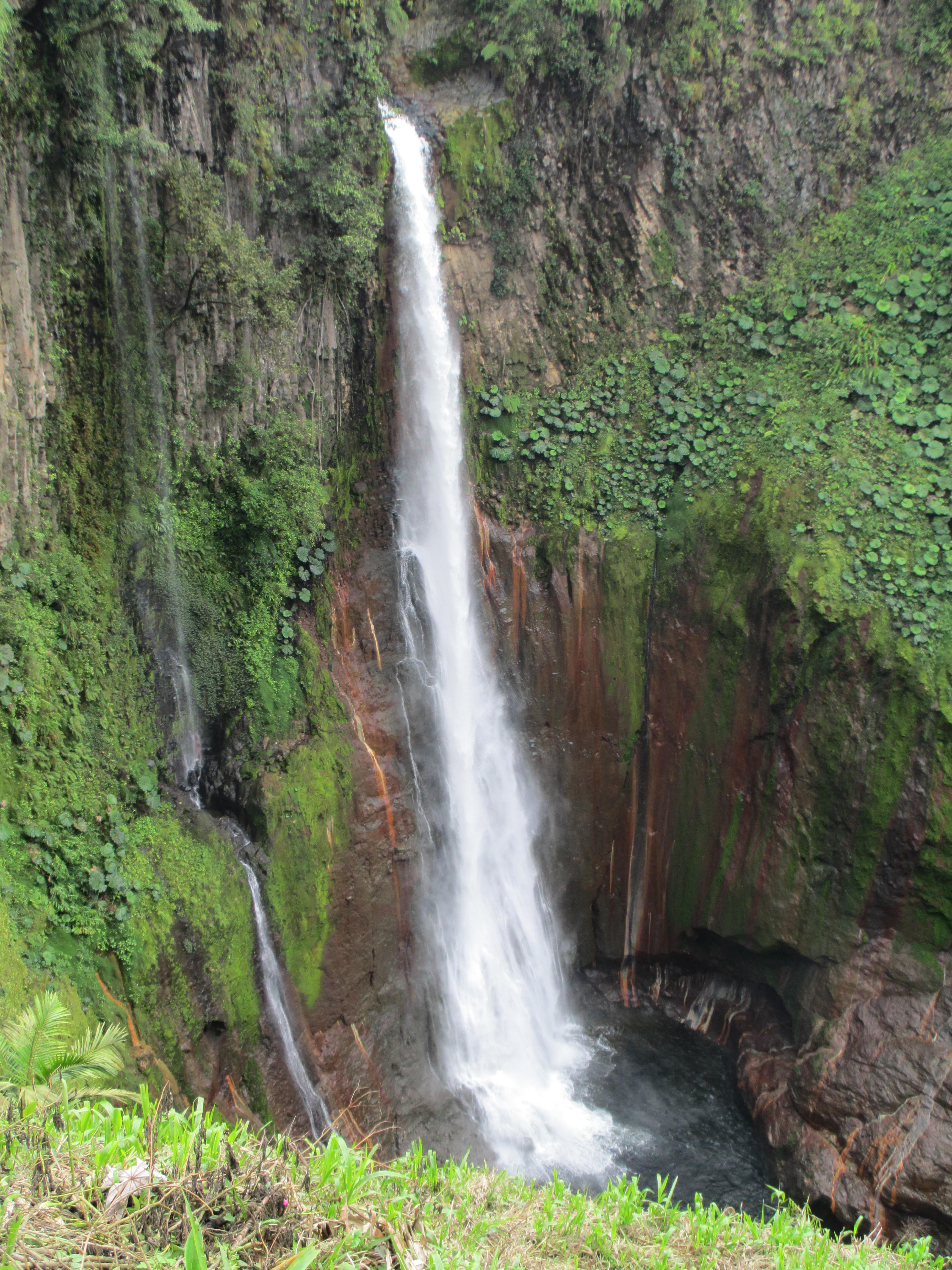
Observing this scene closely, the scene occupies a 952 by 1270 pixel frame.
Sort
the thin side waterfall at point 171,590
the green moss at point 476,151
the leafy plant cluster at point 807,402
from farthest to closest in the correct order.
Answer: the green moss at point 476,151 → the leafy plant cluster at point 807,402 → the thin side waterfall at point 171,590

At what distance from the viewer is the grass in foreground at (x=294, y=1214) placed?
255 centimetres

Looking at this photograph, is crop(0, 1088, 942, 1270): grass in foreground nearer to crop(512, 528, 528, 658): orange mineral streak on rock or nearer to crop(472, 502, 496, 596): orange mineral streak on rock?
crop(512, 528, 528, 658): orange mineral streak on rock

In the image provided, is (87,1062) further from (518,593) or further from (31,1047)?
(518,593)

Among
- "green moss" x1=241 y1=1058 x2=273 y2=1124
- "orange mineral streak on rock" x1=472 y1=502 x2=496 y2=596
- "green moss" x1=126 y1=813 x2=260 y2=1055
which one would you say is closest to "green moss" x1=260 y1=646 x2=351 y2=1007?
"green moss" x1=126 y1=813 x2=260 y2=1055

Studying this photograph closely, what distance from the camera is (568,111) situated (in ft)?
32.2

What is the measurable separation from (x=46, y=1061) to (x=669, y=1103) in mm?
7078

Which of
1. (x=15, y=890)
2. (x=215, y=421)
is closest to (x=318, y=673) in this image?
(x=215, y=421)

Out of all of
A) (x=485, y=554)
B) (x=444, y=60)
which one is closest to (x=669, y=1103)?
(x=485, y=554)

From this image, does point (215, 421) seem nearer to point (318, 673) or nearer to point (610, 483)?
point (318, 673)

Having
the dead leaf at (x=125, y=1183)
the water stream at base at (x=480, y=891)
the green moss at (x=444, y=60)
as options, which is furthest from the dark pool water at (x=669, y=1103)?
the green moss at (x=444, y=60)

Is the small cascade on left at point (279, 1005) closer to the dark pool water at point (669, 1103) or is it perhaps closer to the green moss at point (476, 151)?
the dark pool water at point (669, 1103)

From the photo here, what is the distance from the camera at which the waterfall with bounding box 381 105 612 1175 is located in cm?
873

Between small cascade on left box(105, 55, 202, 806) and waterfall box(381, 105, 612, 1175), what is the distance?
2.35 metres

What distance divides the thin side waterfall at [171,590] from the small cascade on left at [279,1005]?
71 cm
